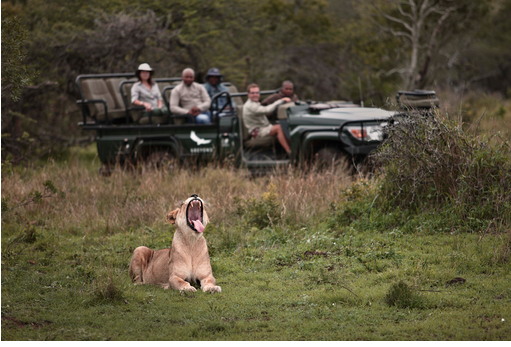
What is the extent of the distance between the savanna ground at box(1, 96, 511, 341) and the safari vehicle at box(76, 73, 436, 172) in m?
0.55

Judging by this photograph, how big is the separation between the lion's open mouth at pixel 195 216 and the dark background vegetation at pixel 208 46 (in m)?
2.49

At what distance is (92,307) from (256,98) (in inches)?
243

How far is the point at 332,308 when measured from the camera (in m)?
5.10

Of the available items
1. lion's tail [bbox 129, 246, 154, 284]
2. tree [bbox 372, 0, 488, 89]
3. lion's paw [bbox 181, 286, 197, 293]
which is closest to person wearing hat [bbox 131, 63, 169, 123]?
lion's tail [bbox 129, 246, 154, 284]

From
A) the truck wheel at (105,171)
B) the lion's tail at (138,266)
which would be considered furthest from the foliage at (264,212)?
the truck wheel at (105,171)

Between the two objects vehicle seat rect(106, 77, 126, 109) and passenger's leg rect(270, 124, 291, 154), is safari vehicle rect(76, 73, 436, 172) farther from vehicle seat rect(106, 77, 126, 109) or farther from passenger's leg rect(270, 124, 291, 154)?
vehicle seat rect(106, 77, 126, 109)

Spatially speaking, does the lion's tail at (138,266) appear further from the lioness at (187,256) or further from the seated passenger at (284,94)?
the seated passenger at (284,94)

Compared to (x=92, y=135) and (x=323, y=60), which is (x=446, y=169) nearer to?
(x=92, y=135)

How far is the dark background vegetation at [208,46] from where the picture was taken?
15333 mm

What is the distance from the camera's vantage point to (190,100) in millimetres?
11258

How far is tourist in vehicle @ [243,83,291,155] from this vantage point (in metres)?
10.6

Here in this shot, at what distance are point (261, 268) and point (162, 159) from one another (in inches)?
199

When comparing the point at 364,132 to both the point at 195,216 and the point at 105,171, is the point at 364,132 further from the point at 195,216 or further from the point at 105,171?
the point at 195,216

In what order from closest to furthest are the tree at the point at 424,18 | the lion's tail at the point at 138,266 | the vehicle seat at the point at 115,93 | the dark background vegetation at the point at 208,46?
the lion's tail at the point at 138,266
the vehicle seat at the point at 115,93
the dark background vegetation at the point at 208,46
the tree at the point at 424,18
